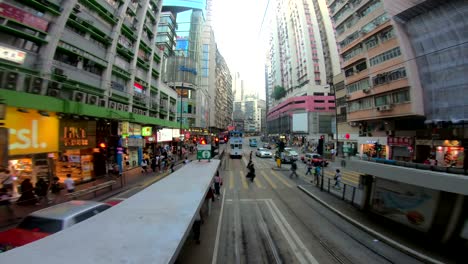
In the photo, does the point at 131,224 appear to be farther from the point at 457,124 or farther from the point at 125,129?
the point at 457,124

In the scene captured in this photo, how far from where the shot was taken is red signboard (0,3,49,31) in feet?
47.5

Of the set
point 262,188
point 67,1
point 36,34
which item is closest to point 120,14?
point 67,1

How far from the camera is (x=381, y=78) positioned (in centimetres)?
3525

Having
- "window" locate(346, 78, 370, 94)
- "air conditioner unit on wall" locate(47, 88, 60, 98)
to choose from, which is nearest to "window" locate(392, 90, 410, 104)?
"window" locate(346, 78, 370, 94)

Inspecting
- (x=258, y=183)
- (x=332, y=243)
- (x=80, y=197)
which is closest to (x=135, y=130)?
(x=80, y=197)

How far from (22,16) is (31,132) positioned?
7.12m

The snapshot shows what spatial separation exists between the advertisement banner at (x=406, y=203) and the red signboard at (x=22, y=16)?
21805 millimetres

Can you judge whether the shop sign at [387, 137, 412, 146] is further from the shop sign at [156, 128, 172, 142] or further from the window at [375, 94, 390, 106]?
the shop sign at [156, 128, 172, 142]

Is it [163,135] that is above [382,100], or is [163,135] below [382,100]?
below

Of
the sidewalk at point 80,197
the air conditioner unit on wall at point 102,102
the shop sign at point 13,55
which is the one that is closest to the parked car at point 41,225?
the sidewalk at point 80,197

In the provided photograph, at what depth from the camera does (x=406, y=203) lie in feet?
32.6

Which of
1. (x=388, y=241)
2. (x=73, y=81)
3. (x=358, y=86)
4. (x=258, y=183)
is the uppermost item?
(x=358, y=86)

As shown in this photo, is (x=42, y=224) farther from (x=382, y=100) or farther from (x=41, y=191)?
(x=382, y=100)

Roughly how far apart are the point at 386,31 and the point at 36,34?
37.9 meters
